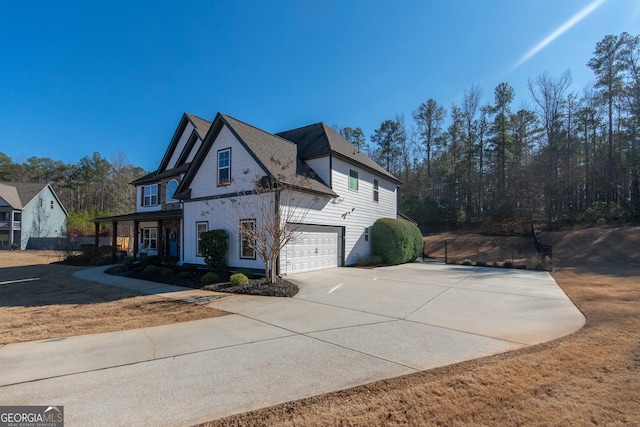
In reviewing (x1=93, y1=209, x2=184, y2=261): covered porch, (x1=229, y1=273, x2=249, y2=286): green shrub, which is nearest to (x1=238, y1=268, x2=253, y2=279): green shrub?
(x1=229, y1=273, x2=249, y2=286): green shrub

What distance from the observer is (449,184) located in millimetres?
38000

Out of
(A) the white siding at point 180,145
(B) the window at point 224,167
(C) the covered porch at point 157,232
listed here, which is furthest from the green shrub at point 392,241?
(A) the white siding at point 180,145

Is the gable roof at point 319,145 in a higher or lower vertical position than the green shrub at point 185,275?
higher

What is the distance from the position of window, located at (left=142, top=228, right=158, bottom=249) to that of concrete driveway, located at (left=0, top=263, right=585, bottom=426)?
1492 centimetres

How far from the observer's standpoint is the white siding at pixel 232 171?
1309 centimetres

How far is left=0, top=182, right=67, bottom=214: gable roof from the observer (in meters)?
37.7

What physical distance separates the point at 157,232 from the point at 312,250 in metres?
11.3

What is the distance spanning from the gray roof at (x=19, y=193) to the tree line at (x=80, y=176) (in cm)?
888

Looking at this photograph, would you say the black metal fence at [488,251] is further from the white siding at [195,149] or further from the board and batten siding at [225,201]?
the white siding at [195,149]

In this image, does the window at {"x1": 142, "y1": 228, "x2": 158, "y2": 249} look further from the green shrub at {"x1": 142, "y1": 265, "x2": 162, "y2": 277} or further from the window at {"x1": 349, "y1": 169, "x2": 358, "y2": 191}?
the window at {"x1": 349, "y1": 169, "x2": 358, "y2": 191}

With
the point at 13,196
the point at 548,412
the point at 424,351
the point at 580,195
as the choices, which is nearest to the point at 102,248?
the point at 424,351

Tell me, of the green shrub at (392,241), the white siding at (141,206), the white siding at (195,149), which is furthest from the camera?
the white siding at (141,206)

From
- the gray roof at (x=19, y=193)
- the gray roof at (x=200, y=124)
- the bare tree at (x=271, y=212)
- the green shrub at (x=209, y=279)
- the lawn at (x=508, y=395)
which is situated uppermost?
the gray roof at (x=200, y=124)

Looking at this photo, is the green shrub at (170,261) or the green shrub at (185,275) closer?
the green shrub at (185,275)
